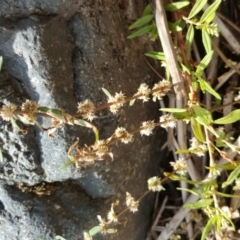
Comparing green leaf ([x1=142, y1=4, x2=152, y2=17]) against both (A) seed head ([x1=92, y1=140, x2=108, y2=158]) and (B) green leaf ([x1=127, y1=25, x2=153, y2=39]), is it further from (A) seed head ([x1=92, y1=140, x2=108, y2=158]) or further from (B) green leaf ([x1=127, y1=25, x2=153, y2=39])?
(A) seed head ([x1=92, y1=140, x2=108, y2=158])

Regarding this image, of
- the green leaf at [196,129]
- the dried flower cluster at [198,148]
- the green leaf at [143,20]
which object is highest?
the green leaf at [143,20]

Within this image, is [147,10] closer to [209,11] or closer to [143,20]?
[143,20]

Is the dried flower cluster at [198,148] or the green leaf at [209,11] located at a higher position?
the green leaf at [209,11]

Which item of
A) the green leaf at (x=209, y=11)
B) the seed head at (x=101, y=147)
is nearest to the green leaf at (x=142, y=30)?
the green leaf at (x=209, y=11)

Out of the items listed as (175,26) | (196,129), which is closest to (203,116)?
(196,129)

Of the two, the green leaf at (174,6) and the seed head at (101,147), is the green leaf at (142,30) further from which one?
the seed head at (101,147)

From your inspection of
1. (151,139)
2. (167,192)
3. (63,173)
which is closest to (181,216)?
(167,192)

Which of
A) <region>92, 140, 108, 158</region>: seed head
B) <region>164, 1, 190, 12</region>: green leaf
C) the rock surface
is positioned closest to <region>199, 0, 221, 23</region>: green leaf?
<region>164, 1, 190, 12</region>: green leaf

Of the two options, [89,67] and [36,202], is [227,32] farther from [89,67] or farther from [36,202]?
[36,202]
